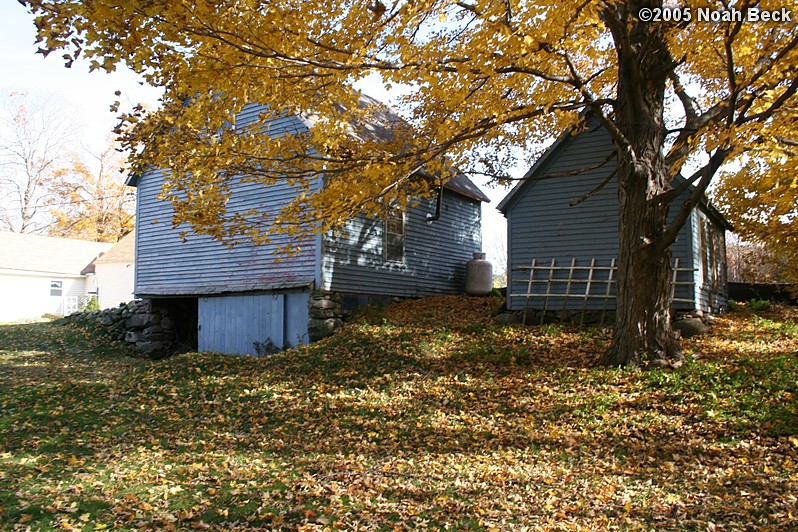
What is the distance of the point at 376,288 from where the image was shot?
51.6 feet

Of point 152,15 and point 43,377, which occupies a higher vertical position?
point 152,15

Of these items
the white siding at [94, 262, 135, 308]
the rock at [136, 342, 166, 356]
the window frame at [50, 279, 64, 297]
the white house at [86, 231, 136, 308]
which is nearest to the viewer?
the rock at [136, 342, 166, 356]

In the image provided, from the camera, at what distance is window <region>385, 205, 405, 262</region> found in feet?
53.5

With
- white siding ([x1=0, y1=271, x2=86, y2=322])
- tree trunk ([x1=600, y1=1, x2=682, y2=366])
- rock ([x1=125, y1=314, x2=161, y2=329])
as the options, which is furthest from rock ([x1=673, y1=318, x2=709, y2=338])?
white siding ([x1=0, y1=271, x2=86, y2=322])

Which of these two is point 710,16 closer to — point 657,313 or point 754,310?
point 657,313

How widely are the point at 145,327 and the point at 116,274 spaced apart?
1633 centimetres

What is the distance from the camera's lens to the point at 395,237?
16609 mm

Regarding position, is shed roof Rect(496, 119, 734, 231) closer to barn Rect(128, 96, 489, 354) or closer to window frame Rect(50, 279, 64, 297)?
barn Rect(128, 96, 489, 354)

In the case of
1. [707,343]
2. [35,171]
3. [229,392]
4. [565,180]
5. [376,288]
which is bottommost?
[229,392]

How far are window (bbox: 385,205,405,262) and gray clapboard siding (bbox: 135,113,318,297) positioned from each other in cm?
274

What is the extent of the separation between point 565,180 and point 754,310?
6.80 m

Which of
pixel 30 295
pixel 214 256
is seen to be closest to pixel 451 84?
pixel 214 256

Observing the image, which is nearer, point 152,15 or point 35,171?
point 152,15

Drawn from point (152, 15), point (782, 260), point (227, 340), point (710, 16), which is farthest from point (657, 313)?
point (782, 260)
